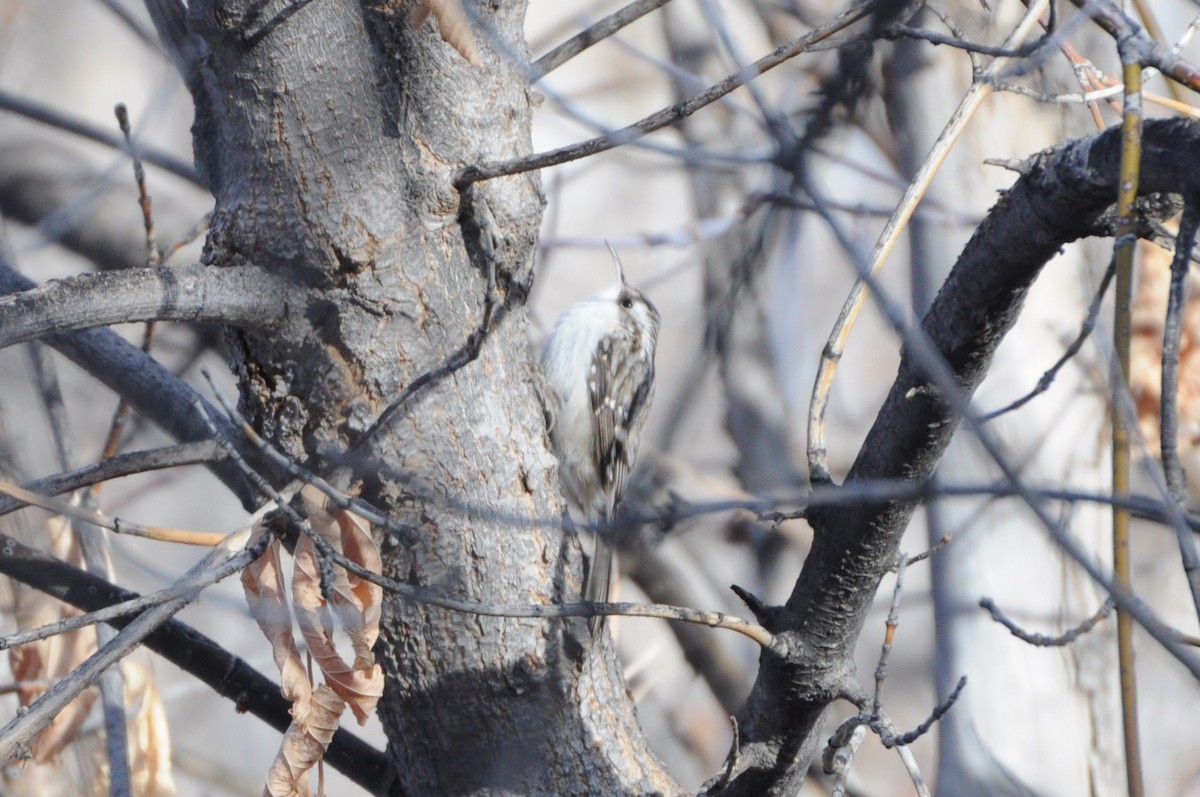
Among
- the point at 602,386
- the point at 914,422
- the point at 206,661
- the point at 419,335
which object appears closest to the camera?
the point at 914,422

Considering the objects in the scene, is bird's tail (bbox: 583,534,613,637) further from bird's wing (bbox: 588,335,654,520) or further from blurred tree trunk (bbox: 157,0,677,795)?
bird's wing (bbox: 588,335,654,520)

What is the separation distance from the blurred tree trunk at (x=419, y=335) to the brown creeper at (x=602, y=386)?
1.68 m

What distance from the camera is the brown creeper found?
12.4 feet

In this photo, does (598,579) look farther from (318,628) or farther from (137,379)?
(137,379)

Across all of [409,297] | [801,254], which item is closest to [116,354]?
[409,297]

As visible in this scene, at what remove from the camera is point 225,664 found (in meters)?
2.15

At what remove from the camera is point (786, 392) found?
570 cm

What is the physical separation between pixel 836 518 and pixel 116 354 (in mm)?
1462

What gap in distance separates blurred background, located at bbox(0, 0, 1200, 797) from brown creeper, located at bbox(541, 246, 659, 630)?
0.24 metres

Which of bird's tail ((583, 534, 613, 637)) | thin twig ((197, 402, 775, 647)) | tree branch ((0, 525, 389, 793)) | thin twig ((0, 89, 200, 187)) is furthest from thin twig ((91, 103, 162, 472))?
bird's tail ((583, 534, 613, 637))

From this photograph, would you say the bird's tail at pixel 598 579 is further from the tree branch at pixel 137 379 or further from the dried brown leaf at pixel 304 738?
the tree branch at pixel 137 379

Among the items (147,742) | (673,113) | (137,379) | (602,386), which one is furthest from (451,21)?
(602,386)

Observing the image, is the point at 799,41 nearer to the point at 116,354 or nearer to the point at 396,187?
the point at 396,187

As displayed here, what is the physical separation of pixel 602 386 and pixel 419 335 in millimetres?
2119
